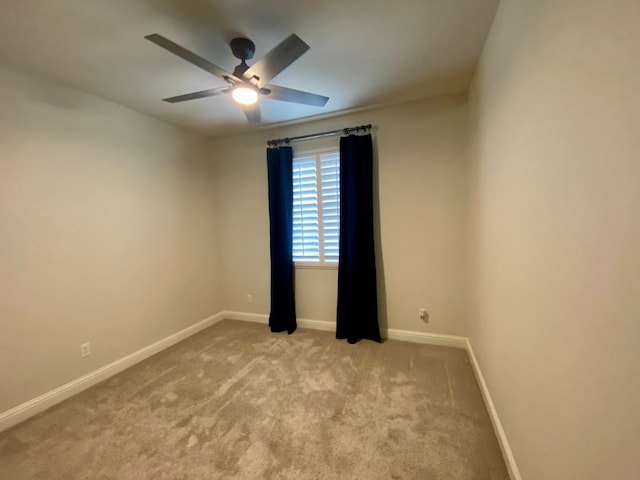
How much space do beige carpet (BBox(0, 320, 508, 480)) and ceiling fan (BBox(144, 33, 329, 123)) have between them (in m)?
2.28

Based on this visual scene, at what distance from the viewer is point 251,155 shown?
3654mm

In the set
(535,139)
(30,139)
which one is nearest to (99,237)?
→ (30,139)

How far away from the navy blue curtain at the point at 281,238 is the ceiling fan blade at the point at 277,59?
5.20ft

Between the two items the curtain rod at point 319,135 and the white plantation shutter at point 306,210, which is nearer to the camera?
the curtain rod at point 319,135

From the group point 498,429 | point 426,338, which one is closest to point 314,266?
point 426,338

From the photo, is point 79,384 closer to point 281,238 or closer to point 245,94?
point 281,238

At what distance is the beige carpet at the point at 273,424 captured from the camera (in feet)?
5.08

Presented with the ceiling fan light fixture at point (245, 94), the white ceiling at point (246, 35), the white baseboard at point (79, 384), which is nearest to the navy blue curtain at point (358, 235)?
the white ceiling at point (246, 35)

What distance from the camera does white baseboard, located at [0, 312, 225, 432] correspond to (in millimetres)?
1958

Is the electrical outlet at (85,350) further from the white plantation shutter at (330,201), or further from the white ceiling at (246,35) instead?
the white plantation shutter at (330,201)

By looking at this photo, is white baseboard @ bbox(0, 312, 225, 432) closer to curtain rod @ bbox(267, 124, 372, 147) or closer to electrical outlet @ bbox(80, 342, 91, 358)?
electrical outlet @ bbox(80, 342, 91, 358)

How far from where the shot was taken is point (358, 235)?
3.04 m

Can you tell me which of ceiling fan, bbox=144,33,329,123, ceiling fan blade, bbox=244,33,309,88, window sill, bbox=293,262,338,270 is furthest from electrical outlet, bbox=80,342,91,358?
ceiling fan blade, bbox=244,33,309,88

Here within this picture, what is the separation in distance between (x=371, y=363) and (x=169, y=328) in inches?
93.1
